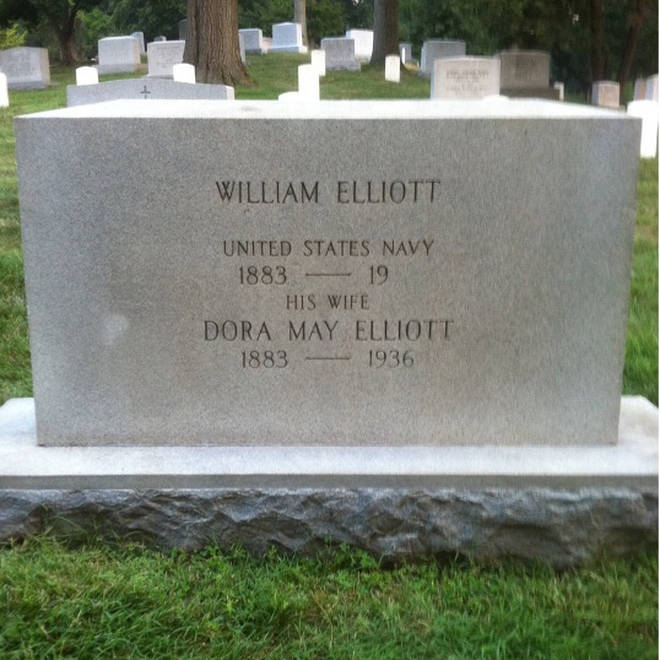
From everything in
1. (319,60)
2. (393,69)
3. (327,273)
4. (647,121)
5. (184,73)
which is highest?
(319,60)

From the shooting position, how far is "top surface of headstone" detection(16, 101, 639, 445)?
282cm

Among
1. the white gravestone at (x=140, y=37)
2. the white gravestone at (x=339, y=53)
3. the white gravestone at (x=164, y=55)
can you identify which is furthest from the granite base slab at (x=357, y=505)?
the white gravestone at (x=140, y=37)

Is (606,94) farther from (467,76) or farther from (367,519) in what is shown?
(467,76)

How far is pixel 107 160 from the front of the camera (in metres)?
2.84

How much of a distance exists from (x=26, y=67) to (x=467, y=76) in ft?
44.0

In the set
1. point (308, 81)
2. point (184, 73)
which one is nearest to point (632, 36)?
point (184, 73)

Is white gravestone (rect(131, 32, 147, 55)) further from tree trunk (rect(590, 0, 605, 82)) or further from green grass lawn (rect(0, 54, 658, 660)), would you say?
green grass lawn (rect(0, 54, 658, 660))

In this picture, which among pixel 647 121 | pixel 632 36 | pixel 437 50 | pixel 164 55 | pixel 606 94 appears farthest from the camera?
pixel 164 55

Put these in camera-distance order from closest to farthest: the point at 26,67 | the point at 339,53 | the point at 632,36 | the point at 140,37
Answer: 1. the point at 632,36
2. the point at 26,67
3. the point at 339,53
4. the point at 140,37

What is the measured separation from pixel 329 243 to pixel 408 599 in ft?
3.74

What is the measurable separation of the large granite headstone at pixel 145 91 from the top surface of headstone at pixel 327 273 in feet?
22.9

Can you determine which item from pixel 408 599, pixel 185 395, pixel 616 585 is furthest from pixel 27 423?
pixel 616 585

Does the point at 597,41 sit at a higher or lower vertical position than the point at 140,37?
lower

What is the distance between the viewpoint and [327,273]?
116 inches
